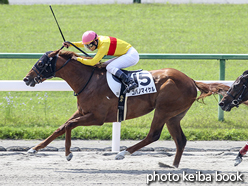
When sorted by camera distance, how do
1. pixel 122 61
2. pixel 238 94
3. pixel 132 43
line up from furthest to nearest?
pixel 132 43
pixel 122 61
pixel 238 94

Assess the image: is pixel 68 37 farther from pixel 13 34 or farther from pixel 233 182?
pixel 233 182

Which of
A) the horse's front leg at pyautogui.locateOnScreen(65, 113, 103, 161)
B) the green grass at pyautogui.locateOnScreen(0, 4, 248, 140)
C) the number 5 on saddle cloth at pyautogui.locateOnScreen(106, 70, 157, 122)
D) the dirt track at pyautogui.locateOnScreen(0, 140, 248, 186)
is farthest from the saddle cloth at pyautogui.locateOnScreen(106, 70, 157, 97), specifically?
the green grass at pyautogui.locateOnScreen(0, 4, 248, 140)

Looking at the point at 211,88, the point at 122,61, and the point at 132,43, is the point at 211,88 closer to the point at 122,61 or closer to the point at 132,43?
the point at 122,61

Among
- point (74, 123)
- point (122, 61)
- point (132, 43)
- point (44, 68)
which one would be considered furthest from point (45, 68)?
point (132, 43)

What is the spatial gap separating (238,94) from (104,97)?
1903mm

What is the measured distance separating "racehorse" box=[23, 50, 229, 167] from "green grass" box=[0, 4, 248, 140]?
1630mm

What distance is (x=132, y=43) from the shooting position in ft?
48.3

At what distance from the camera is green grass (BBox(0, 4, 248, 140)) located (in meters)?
8.19

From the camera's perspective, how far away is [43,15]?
18.0 meters

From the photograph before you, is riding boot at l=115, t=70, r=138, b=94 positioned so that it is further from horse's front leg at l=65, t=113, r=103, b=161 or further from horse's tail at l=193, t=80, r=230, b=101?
horse's tail at l=193, t=80, r=230, b=101

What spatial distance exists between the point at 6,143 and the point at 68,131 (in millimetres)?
1879

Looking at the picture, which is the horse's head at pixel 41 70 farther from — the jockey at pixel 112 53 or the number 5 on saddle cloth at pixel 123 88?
the number 5 on saddle cloth at pixel 123 88

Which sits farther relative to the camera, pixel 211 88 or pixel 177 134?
pixel 211 88

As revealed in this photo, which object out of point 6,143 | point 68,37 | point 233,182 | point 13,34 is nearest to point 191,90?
point 233,182
